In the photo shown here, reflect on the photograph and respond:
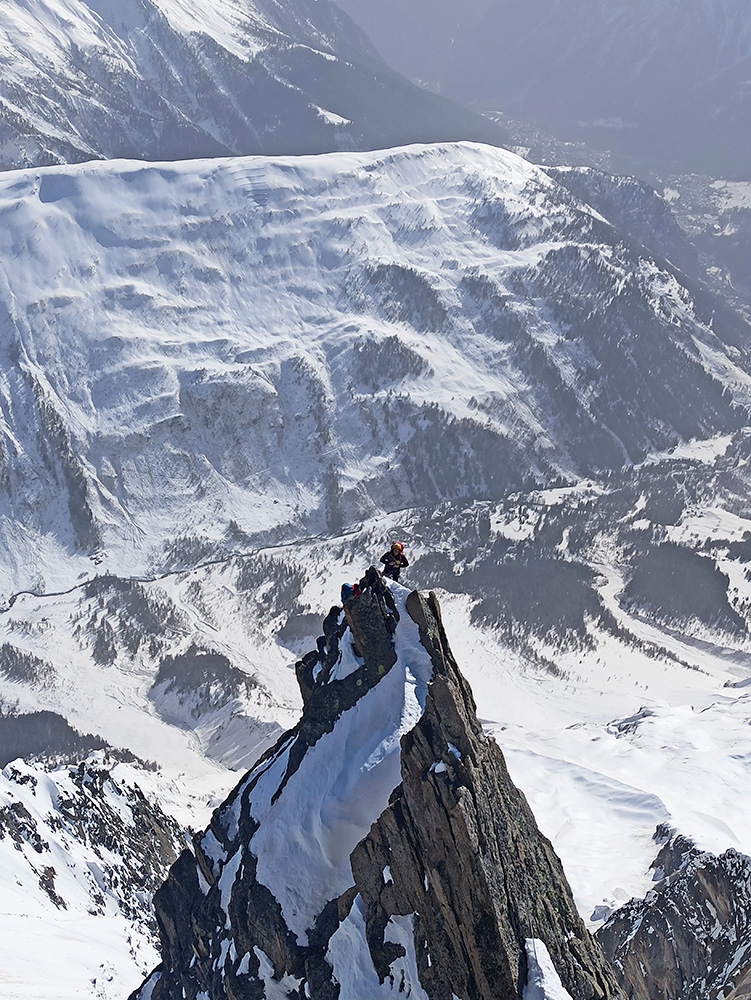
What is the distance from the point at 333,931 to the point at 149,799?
Answer: 239 ft

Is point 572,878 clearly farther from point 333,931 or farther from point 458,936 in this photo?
point 458,936

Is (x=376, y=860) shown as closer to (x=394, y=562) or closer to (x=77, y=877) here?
(x=394, y=562)

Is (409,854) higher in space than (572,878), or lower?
higher

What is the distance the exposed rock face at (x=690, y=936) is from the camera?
81.5 metres

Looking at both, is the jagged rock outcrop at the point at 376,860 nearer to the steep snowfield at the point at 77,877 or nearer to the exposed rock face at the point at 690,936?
the steep snowfield at the point at 77,877

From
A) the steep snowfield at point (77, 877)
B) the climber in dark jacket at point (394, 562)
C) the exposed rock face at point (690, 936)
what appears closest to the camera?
the climber in dark jacket at point (394, 562)

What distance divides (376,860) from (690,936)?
135 ft

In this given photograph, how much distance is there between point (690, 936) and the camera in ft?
276

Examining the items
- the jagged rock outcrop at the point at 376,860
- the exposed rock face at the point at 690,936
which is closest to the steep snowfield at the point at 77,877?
the jagged rock outcrop at the point at 376,860

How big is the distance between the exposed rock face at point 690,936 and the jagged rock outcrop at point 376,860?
101 ft

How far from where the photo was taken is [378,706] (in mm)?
59812

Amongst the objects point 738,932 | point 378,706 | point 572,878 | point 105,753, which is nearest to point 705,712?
point 572,878

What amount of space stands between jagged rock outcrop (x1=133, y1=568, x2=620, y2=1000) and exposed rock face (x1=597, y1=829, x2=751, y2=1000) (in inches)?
1209

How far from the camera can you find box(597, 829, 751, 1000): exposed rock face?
267 ft
